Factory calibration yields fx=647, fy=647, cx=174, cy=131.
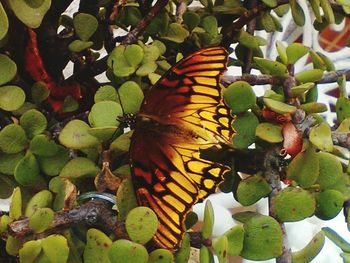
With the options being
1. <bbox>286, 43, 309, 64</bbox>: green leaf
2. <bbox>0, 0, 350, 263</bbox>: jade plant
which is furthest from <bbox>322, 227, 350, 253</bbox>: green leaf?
<bbox>286, 43, 309, 64</bbox>: green leaf

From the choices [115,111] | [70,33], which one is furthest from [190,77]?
[70,33]

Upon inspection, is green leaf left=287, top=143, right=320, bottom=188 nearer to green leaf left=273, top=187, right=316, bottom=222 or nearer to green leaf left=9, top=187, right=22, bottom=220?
green leaf left=273, top=187, right=316, bottom=222

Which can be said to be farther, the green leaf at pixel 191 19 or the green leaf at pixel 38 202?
the green leaf at pixel 191 19

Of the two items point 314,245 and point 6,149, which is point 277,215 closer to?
point 314,245

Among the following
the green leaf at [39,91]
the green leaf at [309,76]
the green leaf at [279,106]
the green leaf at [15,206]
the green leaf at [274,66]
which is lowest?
the green leaf at [15,206]

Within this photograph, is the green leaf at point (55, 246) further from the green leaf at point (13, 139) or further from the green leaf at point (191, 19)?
the green leaf at point (191, 19)

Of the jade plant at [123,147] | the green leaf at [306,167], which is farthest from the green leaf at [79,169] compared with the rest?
the green leaf at [306,167]

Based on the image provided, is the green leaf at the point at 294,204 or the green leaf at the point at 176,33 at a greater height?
the green leaf at the point at 176,33
